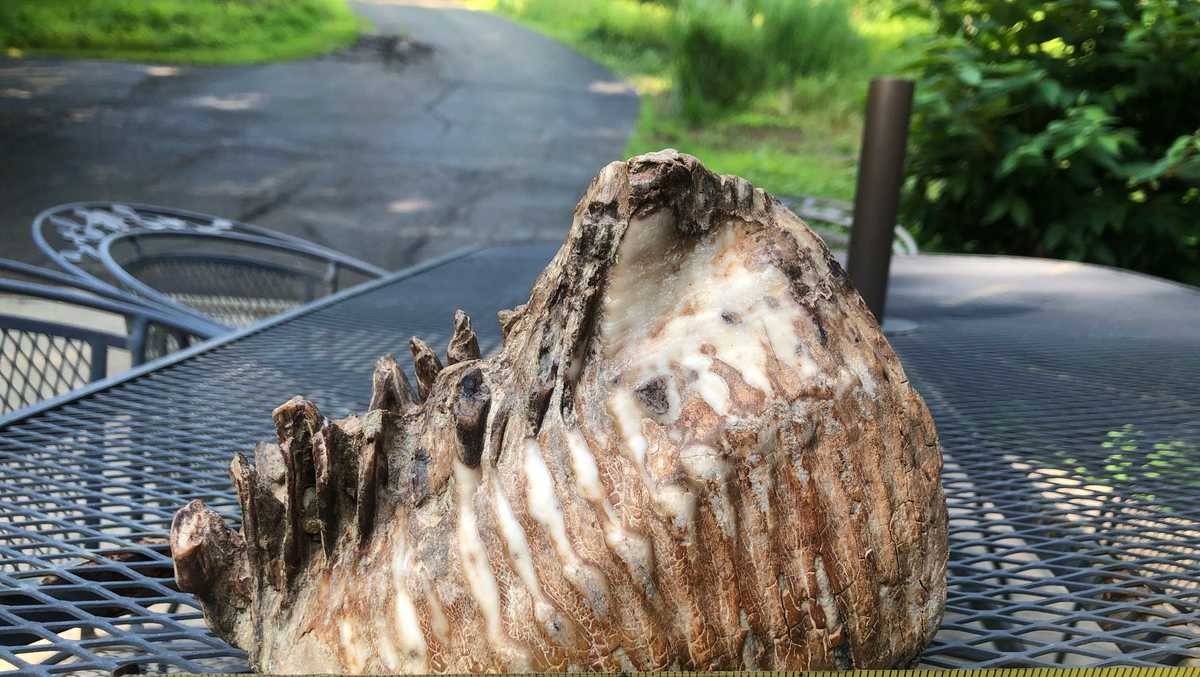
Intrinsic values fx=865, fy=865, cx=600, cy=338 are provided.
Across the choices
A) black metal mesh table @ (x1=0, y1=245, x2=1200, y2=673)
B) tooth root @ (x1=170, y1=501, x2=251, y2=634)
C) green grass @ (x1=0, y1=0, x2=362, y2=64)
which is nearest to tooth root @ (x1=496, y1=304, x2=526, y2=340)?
tooth root @ (x1=170, y1=501, x2=251, y2=634)

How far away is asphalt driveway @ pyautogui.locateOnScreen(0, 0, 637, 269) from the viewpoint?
6531 mm

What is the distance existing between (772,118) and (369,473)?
871 centimetres

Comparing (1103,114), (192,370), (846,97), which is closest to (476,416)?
(192,370)

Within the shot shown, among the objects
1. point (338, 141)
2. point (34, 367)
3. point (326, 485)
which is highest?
point (338, 141)

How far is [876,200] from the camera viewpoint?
2219mm

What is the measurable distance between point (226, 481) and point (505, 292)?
4.35 feet

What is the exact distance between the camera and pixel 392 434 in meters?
0.97

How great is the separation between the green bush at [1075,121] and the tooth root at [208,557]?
10.4 feet

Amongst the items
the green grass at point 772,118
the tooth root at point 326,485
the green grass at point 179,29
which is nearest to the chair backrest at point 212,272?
the tooth root at point 326,485

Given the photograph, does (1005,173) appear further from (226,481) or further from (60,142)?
(60,142)

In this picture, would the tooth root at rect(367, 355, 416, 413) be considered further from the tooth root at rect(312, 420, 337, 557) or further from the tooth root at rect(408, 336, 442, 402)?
the tooth root at rect(312, 420, 337, 557)

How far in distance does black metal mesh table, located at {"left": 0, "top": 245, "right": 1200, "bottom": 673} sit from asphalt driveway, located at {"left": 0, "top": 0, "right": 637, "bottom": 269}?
4571 mm

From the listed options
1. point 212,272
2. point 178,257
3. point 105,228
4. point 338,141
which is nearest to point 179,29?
point 338,141

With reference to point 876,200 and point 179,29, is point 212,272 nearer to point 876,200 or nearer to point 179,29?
point 876,200
